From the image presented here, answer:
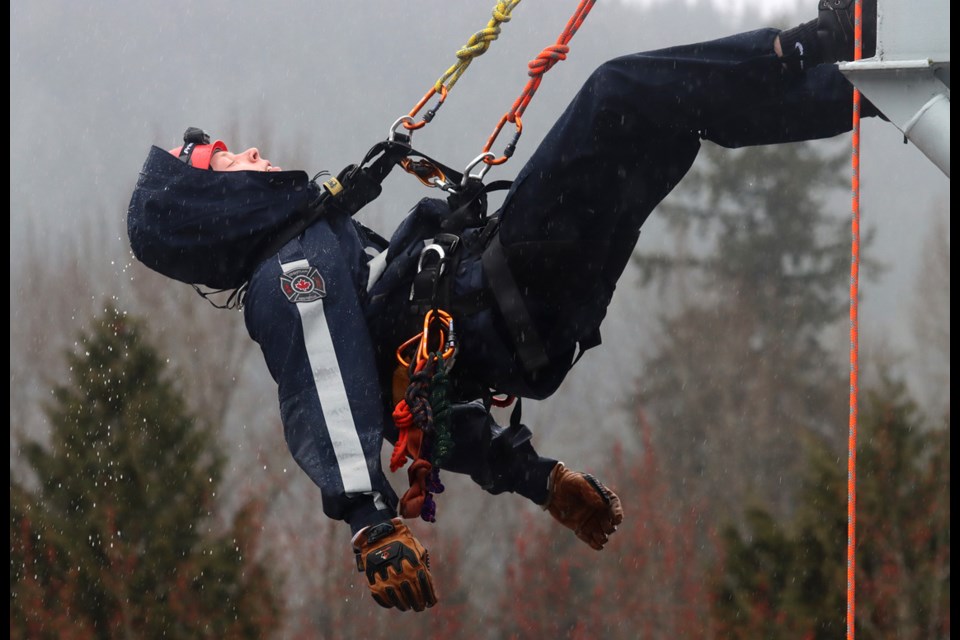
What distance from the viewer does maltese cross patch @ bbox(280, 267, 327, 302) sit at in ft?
10.2

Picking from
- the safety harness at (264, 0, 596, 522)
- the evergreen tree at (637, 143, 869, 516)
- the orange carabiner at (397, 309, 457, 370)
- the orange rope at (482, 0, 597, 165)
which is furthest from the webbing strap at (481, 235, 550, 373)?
the evergreen tree at (637, 143, 869, 516)

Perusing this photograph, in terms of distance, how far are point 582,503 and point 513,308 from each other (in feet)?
2.59

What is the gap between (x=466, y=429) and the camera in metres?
3.59

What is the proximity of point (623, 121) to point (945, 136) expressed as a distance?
0.73 meters

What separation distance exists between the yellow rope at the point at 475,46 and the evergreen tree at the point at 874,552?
5.39 m

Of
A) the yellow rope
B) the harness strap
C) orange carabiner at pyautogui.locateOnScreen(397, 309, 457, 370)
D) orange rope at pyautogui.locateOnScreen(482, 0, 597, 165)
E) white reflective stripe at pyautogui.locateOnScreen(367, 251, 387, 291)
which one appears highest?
the yellow rope

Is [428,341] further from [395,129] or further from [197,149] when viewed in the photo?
[197,149]

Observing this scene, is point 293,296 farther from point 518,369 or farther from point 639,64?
point 639,64

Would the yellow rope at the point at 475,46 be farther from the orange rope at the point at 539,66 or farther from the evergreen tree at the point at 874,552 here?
the evergreen tree at the point at 874,552

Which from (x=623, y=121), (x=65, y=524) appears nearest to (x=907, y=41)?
(x=623, y=121)

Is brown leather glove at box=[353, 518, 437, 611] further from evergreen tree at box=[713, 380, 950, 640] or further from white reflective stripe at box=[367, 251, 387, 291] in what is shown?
evergreen tree at box=[713, 380, 950, 640]

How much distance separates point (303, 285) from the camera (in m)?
3.14

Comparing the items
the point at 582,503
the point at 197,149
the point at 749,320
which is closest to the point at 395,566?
the point at 582,503

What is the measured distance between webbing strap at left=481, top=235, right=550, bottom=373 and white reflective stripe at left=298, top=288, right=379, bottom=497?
0.38 metres
